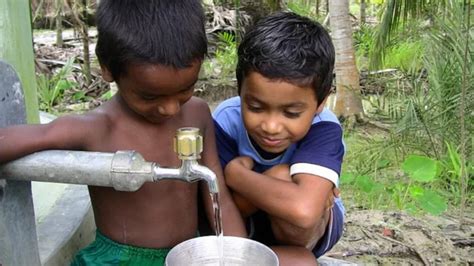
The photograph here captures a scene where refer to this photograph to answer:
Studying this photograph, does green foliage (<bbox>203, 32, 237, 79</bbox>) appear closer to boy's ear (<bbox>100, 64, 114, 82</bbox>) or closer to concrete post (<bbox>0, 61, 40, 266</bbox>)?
boy's ear (<bbox>100, 64, 114, 82</bbox>)

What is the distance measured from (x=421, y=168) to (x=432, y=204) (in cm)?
24

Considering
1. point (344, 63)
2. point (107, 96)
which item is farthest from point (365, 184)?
point (107, 96)

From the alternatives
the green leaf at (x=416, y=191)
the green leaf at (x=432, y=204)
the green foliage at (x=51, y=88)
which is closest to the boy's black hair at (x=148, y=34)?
the green leaf at (x=432, y=204)

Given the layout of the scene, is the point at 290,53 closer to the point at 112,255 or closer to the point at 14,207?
→ the point at 112,255

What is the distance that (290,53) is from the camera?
1.57m

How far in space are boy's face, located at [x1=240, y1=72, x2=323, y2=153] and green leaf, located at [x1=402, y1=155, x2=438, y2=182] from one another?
8.29ft

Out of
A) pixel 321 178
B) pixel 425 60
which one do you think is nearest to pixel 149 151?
pixel 321 178

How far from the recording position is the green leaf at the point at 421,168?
12.9 feet

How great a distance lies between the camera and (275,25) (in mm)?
1645

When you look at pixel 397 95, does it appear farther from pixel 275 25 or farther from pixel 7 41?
pixel 7 41

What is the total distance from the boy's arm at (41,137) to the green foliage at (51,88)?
19.7 feet

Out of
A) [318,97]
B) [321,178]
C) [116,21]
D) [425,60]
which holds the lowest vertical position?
[425,60]

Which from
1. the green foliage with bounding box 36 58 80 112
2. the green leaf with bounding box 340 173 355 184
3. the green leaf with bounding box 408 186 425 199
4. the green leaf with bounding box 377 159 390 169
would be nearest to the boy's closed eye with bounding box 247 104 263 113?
the green leaf with bounding box 408 186 425 199

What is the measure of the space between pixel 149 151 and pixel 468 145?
3618mm
